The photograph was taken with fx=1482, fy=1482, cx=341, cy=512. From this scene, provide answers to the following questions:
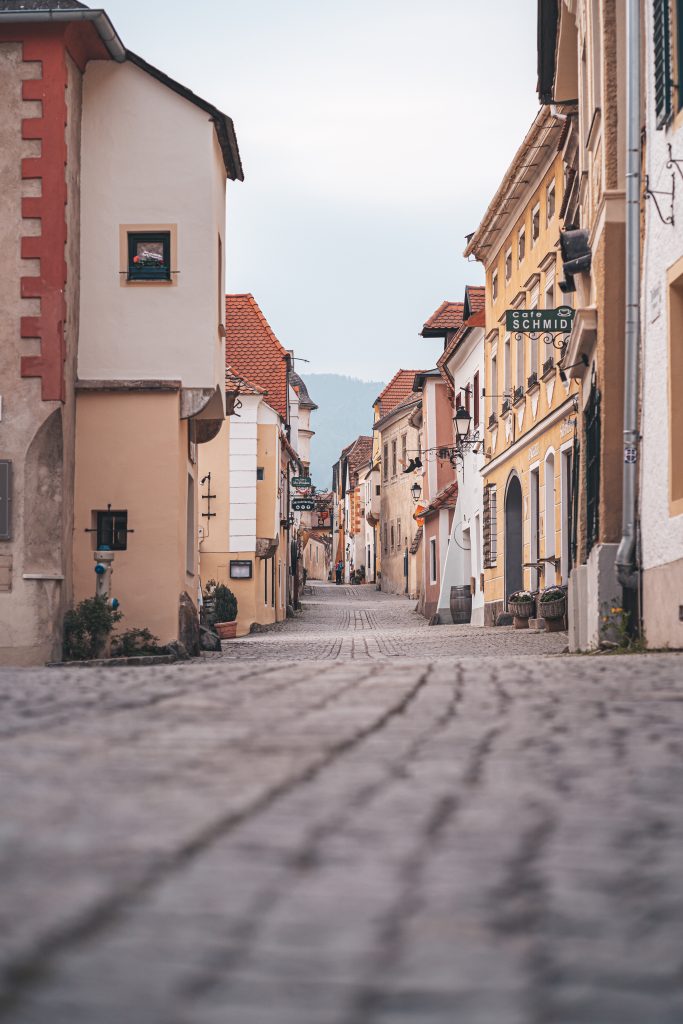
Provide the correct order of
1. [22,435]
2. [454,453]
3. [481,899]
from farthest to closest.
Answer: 1. [454,453]
2. [22,435]
3. [481,899]

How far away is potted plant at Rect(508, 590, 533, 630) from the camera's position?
2742 centimetres

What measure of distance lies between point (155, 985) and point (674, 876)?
1.25 m

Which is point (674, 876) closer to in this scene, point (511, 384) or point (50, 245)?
point (50, 245)

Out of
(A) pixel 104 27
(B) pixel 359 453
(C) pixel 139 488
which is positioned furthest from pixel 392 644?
(B) pixel 359 453

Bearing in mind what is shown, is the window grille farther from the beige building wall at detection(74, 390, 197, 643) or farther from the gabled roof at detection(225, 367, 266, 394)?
the beige building wall at detection(74, 390, 197, 643)

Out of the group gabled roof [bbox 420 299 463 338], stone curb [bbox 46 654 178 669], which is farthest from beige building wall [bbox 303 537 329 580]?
stone curb [bbox 46 654 178 669]

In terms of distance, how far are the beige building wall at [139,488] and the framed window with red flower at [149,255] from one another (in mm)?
1654

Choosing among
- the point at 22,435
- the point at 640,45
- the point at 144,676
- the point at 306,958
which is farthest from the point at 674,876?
the point at 22,435

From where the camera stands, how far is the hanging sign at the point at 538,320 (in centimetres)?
1856

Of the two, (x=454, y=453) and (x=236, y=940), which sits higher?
→ (x=454, y=453)

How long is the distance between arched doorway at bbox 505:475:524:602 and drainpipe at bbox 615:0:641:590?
51.2 feet

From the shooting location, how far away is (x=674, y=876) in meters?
2.85

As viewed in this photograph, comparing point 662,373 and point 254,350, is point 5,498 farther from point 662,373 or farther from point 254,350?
point 254,350

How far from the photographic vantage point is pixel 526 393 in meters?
28.9
